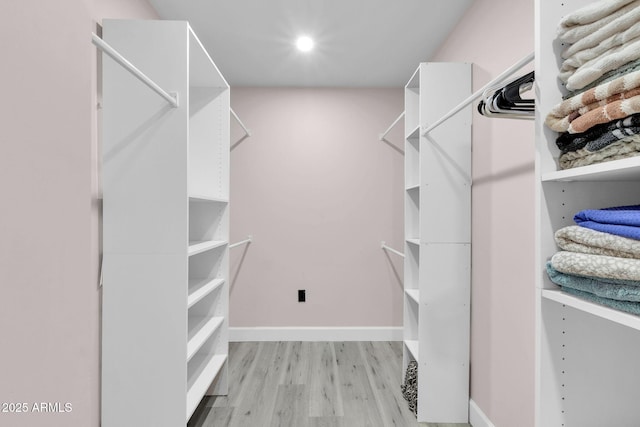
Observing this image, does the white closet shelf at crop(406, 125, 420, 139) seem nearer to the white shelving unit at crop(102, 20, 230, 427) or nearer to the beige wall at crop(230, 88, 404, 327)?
the beige wall at crop(230, 88, 404, 327)

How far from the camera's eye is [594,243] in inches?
27.7

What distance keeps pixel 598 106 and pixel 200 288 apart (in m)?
1.88

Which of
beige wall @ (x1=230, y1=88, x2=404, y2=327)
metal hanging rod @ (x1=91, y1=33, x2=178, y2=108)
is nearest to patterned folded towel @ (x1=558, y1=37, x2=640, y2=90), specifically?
metal hanging rod @ (x1=91, y1=33, x2=178, y2=108)

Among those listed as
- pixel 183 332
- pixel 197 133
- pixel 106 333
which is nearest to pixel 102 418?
pixel 106 333

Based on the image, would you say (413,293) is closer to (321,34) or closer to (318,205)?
(318,205)

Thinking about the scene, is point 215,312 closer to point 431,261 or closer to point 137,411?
point 137,411

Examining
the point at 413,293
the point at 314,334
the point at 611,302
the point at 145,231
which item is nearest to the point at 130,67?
the point at 145,231

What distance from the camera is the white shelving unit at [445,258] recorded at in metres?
2.00

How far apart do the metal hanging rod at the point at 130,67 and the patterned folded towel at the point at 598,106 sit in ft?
3.85

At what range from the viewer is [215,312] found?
2336mm

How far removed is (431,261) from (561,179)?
1.28m

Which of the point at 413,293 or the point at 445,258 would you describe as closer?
the point at 445,258

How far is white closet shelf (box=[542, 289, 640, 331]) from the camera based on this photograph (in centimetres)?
62

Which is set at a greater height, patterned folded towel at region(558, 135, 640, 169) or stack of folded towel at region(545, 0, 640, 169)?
stack of folded towel at region(545, 0, 640, 169)
